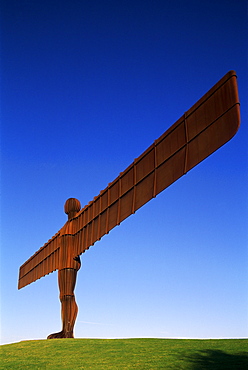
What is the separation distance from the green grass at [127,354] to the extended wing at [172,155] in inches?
137

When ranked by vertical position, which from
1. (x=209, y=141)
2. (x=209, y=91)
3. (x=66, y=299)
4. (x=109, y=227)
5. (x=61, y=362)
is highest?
(x=209, y=91)

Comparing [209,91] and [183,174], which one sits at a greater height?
[209,91]

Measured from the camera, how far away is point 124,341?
539 inches

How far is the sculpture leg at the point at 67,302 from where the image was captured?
14843 mm

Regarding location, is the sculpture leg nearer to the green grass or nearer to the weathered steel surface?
the weathered steel surface

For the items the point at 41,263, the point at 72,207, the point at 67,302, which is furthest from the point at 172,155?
the point at 41,263

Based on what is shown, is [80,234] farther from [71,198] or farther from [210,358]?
[210,358]

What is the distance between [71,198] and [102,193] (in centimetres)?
315

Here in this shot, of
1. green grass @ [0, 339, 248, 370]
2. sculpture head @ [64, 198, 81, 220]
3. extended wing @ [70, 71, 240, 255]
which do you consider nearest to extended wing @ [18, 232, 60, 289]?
sculpture head @ [64, 198, 81, 220]

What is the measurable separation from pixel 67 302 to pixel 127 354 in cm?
419

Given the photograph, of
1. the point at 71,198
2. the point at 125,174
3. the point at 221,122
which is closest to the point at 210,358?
the point at 125,174

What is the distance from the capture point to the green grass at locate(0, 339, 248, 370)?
34.3ft

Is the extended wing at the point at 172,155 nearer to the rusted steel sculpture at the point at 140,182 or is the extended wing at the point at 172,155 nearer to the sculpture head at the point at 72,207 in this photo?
the rusted steel sculpture at the point at 140,182

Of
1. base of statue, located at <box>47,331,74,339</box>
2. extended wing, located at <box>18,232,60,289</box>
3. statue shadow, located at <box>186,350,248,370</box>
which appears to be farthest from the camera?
extended wing, located at <box>18,232,60,289</box>
